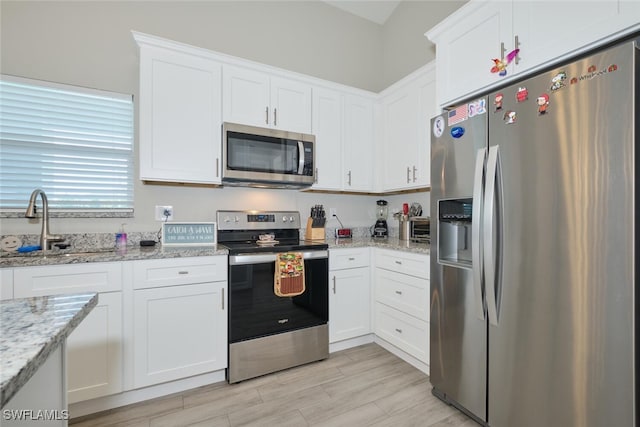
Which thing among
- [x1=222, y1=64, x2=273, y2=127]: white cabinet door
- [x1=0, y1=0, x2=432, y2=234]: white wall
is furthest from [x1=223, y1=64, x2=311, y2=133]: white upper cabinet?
[x1=0, y1=0, x2=432, y2=234]: white wall

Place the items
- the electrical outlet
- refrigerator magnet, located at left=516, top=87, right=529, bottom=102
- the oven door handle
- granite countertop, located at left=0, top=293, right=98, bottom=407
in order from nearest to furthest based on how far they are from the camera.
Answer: granite countertop, located at left=0, top=293, right=98, bottom=407 → refrigerator magnet, located at left=516, top=87, right=529, bottom=102 → the oven door handle → the electrical outlet

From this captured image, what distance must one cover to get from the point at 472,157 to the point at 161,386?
2.36 m

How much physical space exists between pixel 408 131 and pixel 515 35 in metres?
1.10

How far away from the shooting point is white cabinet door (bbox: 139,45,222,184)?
82.8 inches

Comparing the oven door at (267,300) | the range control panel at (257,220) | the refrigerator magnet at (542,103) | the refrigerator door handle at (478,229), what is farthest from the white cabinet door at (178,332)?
the refrigerator magnet at (542,103)

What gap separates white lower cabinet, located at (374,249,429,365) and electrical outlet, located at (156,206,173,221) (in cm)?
178

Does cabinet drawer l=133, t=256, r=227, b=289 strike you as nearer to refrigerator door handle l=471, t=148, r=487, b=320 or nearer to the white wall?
the white wall

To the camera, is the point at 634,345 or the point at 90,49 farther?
the point at 90,49

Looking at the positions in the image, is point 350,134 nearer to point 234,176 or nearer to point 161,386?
point 234,176

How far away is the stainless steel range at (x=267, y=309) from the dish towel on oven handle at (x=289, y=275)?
0.13 ft

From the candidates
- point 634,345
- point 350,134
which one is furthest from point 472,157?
point 350,134

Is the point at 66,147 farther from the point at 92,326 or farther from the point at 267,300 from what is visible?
the point at 267,300

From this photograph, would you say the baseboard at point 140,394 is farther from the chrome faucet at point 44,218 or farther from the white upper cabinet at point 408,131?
the white upper cabinet at point 408,131

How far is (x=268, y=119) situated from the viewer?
2.48 meters
